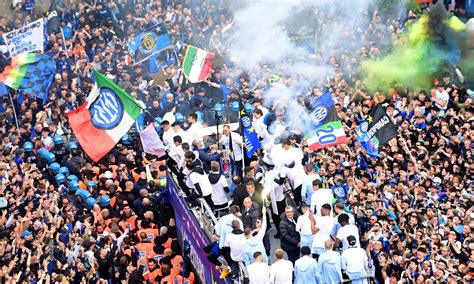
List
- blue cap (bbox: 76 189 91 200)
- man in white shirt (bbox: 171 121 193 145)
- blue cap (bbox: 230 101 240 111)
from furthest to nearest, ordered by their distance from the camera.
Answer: blue cap (bbox: 230 101 240 111), blue cap (bbox: 76 189 91 200), man in white shirt (bbox: 171 121 193 145)

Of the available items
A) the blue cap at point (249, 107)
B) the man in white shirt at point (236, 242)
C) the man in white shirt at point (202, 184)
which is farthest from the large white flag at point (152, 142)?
the man in white shirt at point (236, 242)

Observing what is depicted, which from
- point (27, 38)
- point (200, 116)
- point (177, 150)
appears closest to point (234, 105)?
point (200, 116)

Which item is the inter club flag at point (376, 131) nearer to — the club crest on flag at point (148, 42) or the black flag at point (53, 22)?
the club crest on flag at point (148, 42)

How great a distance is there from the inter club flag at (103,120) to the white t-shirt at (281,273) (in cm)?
529

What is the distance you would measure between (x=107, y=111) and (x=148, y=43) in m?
5.69

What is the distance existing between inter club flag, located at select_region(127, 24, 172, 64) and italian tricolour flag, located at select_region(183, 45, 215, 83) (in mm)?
→ 1376

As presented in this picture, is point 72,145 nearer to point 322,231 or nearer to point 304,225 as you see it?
point 304,225

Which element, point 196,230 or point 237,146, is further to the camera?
point 237,146

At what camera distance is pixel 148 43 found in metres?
24.6

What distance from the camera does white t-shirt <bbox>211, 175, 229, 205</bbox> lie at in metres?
A: 18.0

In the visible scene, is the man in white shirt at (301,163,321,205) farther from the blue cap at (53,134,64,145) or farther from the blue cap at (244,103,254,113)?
the blue cap at (53,134,64,145)

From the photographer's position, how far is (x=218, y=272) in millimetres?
16594

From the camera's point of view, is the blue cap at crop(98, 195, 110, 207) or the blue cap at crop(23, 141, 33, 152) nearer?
the blue cap at crop(98, 195, 110, 207)

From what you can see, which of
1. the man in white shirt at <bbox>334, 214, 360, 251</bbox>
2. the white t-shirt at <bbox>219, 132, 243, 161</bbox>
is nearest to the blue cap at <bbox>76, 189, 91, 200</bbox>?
the white t-shirt at <bbox>219, 132, 243, 161</bbox>
